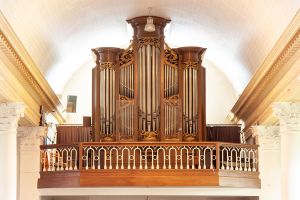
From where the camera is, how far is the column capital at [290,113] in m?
20.7

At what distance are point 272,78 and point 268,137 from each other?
3.03 metres

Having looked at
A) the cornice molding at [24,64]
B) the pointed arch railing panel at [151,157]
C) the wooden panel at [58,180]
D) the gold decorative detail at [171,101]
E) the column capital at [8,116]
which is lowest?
the wooden panel at [58,180]

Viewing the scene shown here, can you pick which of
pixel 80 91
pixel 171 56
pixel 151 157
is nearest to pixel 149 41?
pixel 171 56

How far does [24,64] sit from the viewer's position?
20.1 meters

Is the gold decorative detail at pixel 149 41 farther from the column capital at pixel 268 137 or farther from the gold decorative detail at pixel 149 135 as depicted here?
the column capital at pixel 268 137

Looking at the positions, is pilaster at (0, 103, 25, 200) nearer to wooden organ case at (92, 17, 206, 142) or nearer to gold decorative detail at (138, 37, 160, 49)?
wooden organ case at (92, 17, 206, 142)

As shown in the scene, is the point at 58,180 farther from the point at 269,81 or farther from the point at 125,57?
the point at 269,81

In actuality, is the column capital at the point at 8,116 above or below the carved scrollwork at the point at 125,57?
below

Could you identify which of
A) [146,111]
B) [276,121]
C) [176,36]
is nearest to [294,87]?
[276,121]

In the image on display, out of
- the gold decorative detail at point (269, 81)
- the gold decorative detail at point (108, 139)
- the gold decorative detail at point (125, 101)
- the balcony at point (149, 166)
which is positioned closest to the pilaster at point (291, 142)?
the gold decorative detail at point (269, 81)

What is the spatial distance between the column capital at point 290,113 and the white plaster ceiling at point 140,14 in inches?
56.5

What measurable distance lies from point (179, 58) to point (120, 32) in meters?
3.37

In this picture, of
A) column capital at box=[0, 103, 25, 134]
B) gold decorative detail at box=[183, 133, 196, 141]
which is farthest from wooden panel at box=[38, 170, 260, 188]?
column capital at box=[0, 103, 25, 134]

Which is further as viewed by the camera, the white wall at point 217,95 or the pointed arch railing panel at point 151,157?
the white wall at point 217,95
